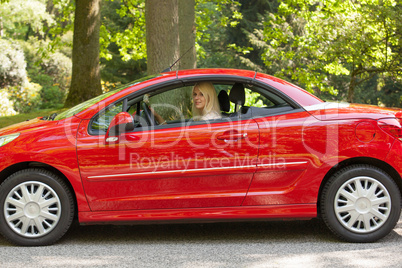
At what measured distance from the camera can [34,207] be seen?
4.84 metres

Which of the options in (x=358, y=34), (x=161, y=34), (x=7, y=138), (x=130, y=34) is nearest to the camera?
(x=7, y=138)

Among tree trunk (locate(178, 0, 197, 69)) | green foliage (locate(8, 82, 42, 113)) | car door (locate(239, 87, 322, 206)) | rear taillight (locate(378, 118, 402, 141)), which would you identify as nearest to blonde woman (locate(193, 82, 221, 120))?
car door (locate(239, 87, 322, 206))

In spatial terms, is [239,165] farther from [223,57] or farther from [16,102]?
[223,57]

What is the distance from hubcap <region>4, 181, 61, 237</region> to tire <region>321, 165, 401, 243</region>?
101 inches

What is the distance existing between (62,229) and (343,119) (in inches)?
112

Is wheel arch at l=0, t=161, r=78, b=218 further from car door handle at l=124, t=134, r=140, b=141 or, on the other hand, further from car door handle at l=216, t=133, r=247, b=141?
car door handle at l=216, t=133, r=247, b=141

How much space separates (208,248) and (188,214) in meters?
0.36

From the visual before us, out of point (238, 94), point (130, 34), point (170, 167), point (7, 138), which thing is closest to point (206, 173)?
point (170, 167)

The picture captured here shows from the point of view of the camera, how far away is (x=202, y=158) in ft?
15.8

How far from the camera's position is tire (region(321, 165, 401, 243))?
488 centimetres

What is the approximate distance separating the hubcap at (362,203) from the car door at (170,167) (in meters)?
0.91

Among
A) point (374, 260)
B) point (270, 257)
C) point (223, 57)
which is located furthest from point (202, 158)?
point (223, 57)

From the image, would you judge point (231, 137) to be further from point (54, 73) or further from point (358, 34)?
point (54, 73)

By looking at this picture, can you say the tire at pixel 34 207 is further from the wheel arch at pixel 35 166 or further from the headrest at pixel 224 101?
the headrest at pixel 224 101
